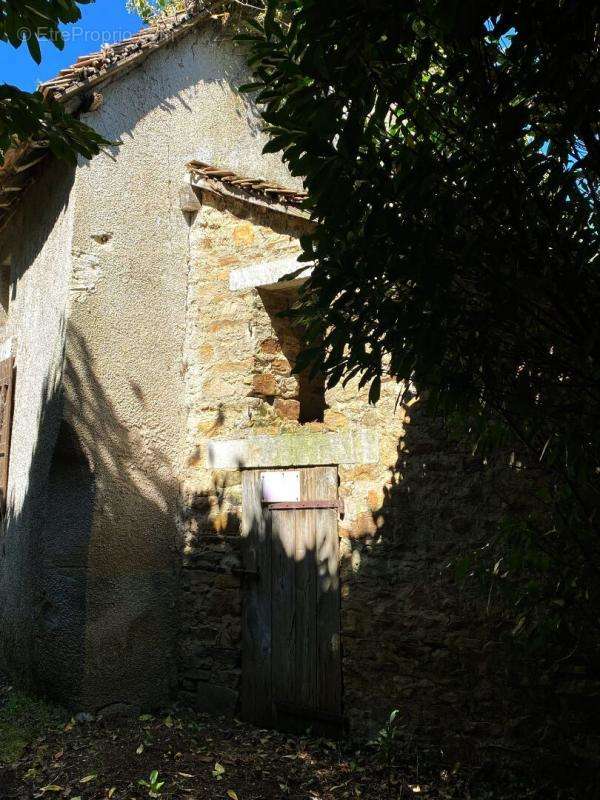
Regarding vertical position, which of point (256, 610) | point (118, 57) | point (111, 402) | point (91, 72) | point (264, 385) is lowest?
point (256, 610)

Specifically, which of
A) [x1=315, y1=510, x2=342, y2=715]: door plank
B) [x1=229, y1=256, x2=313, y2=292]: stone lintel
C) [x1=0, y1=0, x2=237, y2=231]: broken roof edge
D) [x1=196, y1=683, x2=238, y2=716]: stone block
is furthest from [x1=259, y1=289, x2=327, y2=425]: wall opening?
[x1=196, y1=683, x2=238, y2=716]: stone block

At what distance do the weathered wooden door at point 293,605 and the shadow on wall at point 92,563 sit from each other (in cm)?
67

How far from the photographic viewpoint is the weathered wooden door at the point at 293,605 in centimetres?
486

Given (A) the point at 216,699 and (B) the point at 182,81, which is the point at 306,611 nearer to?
(A) the point at 216,699

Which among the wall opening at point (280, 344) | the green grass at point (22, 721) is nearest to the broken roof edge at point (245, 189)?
the wall opening at point (280, 344)

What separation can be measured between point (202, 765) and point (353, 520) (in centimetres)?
169

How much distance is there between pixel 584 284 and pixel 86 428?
3684 millimetres

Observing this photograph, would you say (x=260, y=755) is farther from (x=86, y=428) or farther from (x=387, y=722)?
(x=86, y=428)

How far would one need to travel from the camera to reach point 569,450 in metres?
2.56

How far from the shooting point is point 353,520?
4.84 m

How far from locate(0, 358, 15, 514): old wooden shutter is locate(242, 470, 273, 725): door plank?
2.17m

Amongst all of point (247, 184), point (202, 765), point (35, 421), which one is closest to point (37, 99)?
point (247, 184)

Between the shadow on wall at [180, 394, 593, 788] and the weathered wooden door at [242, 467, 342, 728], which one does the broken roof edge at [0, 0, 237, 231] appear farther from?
the shadow on wall at [180, 394, 593, 788]

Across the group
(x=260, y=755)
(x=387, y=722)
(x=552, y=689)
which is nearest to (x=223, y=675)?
(x=260, y=755)
